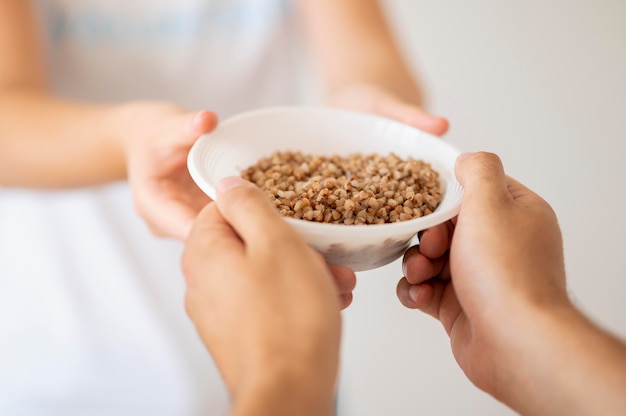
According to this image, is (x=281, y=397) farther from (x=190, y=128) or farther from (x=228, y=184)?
(x=190, y=128)

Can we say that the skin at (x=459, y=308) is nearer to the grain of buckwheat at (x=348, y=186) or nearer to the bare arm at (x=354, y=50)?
the grain of buckwheat at (x=348, y=186)

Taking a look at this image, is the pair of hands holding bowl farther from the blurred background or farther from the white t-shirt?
the white t-shirt

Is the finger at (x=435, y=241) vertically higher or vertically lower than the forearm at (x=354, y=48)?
lower

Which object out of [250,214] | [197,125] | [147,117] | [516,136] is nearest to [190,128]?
[197,125]

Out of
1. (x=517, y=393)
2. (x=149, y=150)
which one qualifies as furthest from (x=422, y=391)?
(x=149, y=150)

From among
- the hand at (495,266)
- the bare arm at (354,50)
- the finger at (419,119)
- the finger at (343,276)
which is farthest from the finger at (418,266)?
the bare arm at (354,50)

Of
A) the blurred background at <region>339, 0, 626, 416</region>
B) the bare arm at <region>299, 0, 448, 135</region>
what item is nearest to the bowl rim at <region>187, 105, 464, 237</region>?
the blurred background at <region>339, 0, 626, 416</region>

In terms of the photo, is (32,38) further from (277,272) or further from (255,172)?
(277,272)
